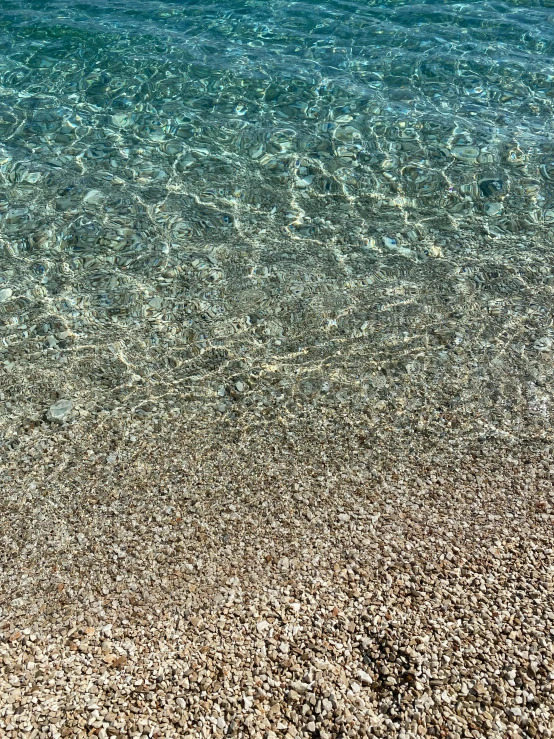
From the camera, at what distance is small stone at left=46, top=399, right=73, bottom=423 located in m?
4.38

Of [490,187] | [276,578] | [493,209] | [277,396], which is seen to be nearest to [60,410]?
[277,396]

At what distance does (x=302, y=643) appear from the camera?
3.08 metres

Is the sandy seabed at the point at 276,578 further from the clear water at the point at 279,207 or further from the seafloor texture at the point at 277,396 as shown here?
the clear water at the point at 279,207

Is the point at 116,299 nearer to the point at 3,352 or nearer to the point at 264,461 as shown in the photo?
the point at 3,352

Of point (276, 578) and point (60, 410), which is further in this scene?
point (60, 410)

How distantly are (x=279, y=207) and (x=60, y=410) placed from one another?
314 centimetres

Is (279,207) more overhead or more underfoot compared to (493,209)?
more underfoot

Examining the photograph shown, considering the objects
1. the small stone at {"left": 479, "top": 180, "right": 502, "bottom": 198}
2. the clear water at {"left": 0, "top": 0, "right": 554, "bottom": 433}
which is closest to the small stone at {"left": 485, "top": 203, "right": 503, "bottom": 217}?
the clear water at {"left": 0, "top": 0, "right": 554, "bottom": 433}

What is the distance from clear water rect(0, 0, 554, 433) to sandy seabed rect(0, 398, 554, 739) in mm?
436

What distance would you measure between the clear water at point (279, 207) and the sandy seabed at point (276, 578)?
1.43ft

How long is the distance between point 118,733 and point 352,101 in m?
7.40

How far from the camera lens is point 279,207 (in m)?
6.42

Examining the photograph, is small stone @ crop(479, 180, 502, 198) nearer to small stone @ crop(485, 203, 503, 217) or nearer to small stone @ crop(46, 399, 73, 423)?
small stone @ crop(485, 203, 503, 217)

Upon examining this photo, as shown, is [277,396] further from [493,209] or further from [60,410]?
[493,209]
